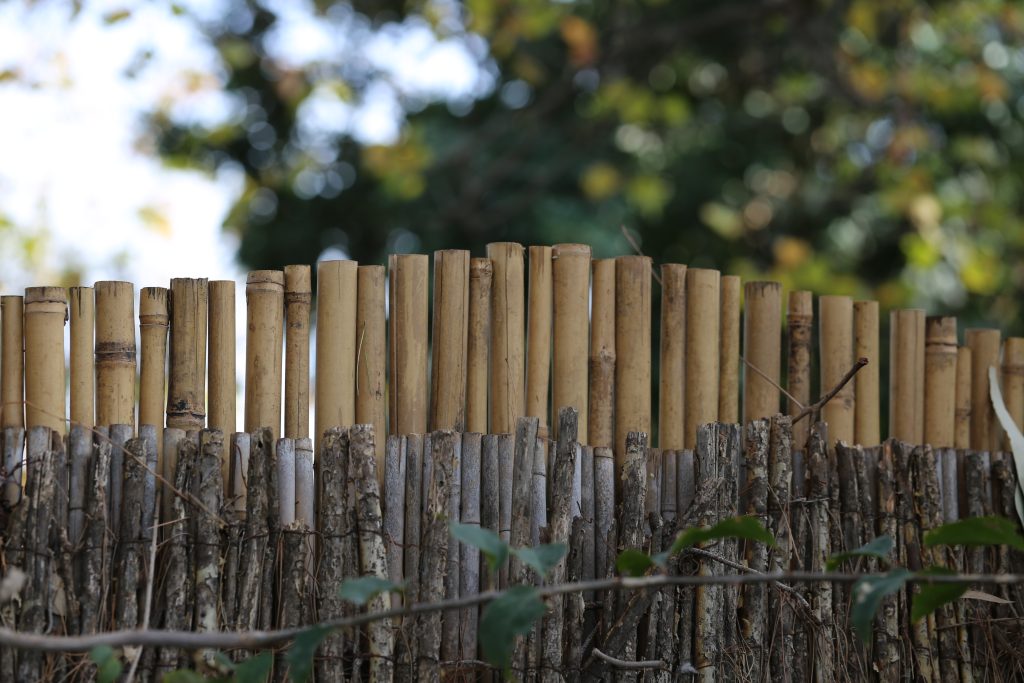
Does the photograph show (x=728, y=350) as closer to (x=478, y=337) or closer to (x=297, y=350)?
(x=478, y=337)

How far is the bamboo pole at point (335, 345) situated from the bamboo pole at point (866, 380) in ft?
4.93

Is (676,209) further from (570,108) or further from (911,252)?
(911,252)

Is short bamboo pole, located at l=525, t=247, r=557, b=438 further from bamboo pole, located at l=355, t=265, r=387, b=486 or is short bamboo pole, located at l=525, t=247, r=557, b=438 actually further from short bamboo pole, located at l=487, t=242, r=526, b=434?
bamboo pole, located at l=355, t=265, r=387, b=486

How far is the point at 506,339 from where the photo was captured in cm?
305

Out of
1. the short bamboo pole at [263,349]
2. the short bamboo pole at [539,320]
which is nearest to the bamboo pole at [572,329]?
the short bamboo pole at [539,320]

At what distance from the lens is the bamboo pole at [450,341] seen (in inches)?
118

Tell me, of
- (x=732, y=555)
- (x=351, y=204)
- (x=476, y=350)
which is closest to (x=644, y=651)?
(x=732, y=555)

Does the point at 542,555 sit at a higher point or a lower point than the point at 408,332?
lower

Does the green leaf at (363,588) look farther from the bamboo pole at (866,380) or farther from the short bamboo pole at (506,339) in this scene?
the bamboo pole at (866,380)

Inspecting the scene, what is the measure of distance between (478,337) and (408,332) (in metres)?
0.18

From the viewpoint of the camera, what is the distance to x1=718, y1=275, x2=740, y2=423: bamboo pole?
3285 millimetres

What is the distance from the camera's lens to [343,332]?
9.81 ft

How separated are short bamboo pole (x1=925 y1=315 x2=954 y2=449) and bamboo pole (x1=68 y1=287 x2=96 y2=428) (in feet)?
7.86

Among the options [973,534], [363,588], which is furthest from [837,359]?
[363,588]
